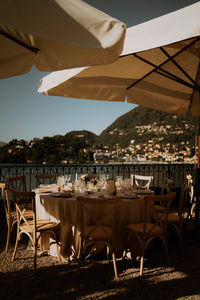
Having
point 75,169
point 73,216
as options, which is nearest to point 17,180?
point 73,216

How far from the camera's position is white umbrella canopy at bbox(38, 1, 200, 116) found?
2238mm

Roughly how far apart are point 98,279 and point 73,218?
820mm

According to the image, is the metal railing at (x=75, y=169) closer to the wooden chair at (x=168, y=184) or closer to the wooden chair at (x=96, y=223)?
the wooden chair at (x=168, y=184)

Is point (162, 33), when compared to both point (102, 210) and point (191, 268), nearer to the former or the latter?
point (102, 210)

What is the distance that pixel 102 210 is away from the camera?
3225 millimetres

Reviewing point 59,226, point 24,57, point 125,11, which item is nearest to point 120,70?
point 24,57

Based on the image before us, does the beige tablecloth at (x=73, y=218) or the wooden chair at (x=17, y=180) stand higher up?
the wooden chair at (x=17, y=180)

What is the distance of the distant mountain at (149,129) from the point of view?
12.4 meters

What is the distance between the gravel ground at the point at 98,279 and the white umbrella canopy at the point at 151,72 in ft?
8.20

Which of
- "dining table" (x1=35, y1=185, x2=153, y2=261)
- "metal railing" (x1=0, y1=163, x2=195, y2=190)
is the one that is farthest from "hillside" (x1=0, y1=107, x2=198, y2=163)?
"dining table" (x1=35, y1=185, x2=153, y2=261)

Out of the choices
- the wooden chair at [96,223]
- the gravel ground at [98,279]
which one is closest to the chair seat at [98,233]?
the wooden chair at [96,223]

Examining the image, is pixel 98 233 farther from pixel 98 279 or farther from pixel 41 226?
pixel 41 226

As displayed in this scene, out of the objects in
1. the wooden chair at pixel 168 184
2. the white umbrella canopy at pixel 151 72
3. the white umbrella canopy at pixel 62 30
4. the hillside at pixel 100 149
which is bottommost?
the wooden chair at pixel 168 184

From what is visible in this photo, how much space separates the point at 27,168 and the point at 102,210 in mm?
3617
